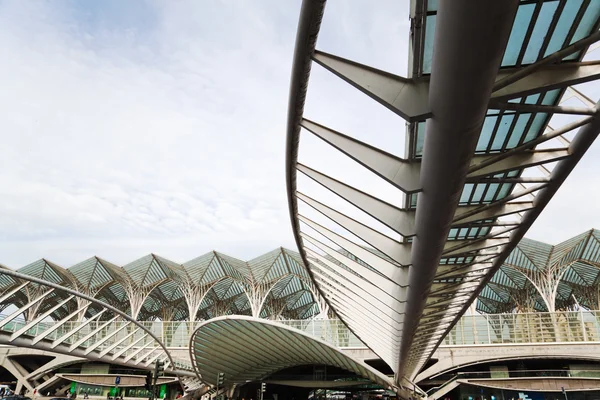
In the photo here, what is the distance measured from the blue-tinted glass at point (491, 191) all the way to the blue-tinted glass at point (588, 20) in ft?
11.9

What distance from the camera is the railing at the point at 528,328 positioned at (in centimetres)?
3666

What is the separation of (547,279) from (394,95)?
1843 inches

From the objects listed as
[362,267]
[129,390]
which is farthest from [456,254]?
[129,390]

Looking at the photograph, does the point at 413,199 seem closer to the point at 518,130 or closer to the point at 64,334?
the point at 518,130

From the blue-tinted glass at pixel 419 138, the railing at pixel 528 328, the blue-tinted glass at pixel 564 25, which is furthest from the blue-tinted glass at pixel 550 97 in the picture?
the railing at pixel 528 328

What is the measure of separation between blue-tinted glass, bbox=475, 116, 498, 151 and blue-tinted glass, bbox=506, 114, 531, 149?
363 mm

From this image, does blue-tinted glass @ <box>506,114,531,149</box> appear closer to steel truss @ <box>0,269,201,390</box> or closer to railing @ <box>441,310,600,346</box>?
steel truss @ <box>0,269,201,390</box>

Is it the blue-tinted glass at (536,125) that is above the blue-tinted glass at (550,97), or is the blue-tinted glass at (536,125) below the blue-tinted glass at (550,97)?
below

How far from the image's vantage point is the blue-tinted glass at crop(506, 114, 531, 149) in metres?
6.49

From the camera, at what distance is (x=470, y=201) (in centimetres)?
891

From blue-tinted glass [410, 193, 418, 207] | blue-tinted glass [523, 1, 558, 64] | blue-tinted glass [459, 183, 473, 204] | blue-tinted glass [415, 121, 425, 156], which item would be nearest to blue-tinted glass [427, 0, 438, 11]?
blue-tinted glass [523, 1, 558, 64]

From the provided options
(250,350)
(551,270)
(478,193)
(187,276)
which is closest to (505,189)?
(478,193)

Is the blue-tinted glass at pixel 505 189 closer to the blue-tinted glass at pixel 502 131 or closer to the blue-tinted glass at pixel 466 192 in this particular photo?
the blue-tinted glass at pixel 466 192

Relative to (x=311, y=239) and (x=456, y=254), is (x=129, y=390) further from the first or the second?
(x=456, y=254)
